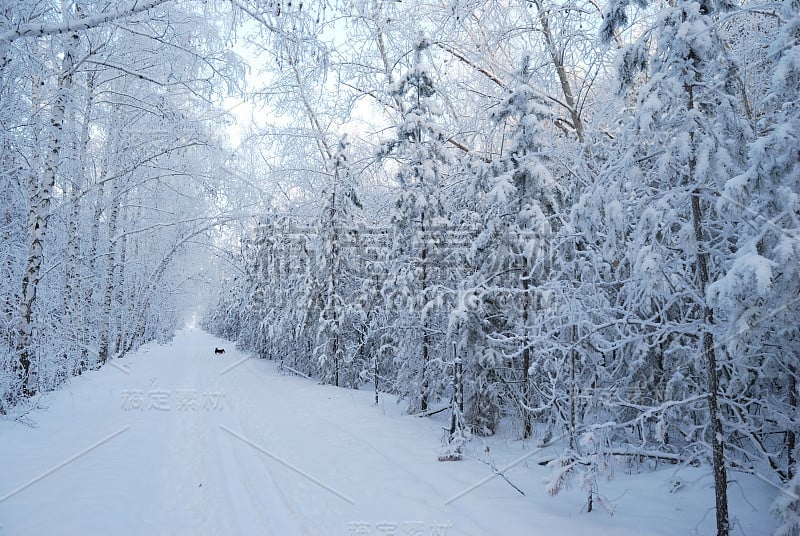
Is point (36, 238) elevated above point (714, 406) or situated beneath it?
elevated above

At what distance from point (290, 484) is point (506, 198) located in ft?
21.0

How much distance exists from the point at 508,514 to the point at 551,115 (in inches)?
283

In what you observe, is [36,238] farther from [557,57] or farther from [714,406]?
[714,406]

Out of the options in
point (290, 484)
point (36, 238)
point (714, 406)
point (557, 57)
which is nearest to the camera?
point (714, 406)

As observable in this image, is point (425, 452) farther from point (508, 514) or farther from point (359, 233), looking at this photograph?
point (359, 233)

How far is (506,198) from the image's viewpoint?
28.6 feet

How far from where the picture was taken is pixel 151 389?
605 inches

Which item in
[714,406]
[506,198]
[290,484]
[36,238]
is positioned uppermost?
[506,198]

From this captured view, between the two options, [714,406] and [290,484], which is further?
→ [290,484]

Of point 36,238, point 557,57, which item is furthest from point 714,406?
point 36,238

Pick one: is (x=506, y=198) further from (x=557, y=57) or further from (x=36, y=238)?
(x=36, y=238)

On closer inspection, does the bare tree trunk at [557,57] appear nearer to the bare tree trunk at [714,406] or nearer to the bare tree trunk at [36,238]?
the bare tree trunk at [714,406]

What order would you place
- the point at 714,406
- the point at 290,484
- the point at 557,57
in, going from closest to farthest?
the point at 714,406, the point at 290,484, the point at 557,57

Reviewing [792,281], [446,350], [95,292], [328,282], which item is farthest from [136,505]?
[95,292]
